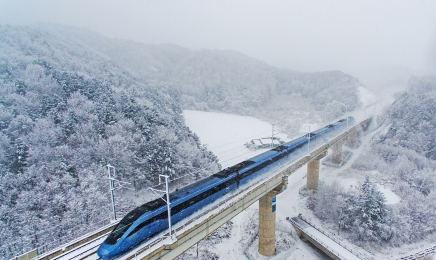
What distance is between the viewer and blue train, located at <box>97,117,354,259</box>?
40.0ft

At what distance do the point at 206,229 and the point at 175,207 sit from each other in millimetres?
2714

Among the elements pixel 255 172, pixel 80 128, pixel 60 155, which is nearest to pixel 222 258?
pixel 255 172

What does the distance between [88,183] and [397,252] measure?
3461 cm

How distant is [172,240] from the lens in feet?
43.4

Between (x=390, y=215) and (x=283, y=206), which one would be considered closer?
(x=390, y=215)

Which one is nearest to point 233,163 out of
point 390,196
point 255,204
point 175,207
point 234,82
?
point 255,204

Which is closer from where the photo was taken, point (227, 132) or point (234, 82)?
point (227, 132)

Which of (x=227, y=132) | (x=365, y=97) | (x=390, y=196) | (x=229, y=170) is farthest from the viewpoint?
(x=365, y=97)

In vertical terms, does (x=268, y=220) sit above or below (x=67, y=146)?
below

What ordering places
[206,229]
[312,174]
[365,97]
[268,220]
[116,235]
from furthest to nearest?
[365,97], [312,174], [268,220], [206,229], [116,235]

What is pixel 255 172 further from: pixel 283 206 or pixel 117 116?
pixel 117 116

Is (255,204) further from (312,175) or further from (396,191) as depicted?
(396,191)

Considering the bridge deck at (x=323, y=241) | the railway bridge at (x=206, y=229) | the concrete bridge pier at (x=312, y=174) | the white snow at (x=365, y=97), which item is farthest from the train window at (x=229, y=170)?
the white snow at (x=365, y=97)

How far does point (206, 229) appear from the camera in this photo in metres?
16.1
